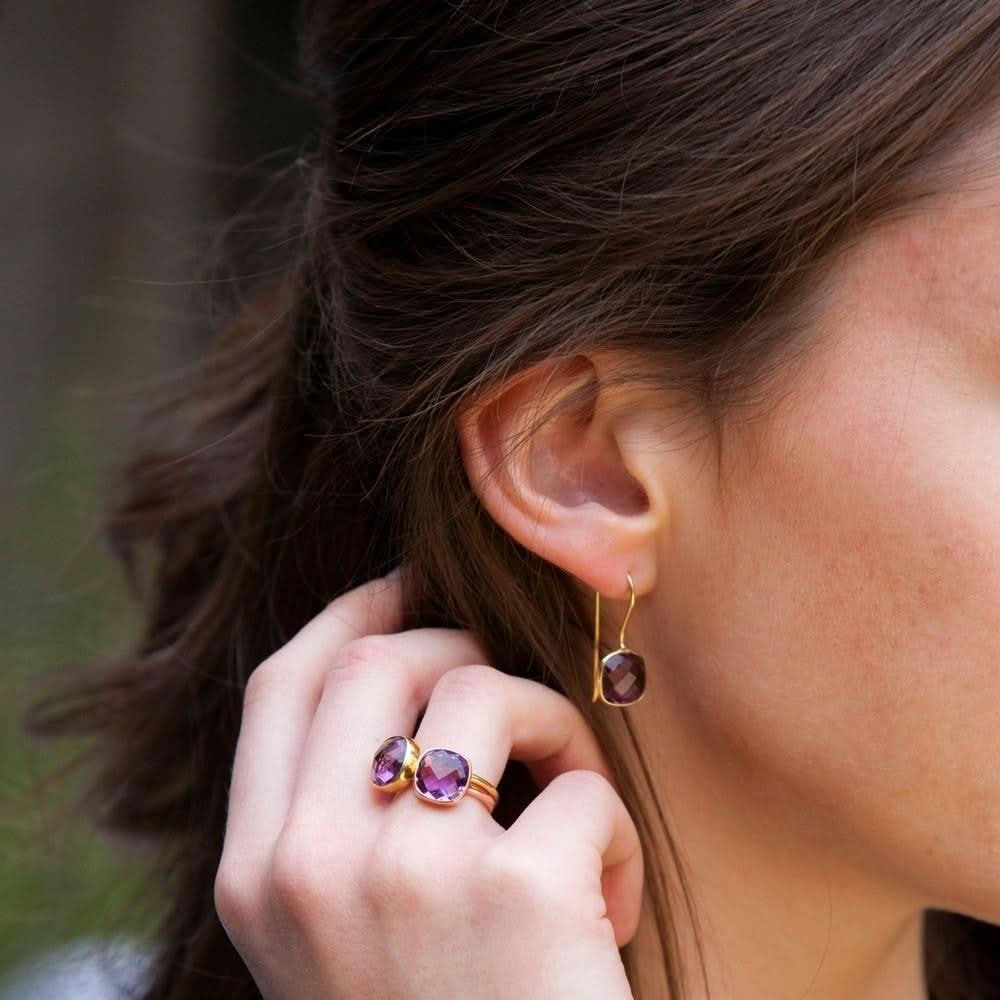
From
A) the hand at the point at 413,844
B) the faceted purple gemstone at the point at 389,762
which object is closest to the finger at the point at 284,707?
the hand at the point at 413,844

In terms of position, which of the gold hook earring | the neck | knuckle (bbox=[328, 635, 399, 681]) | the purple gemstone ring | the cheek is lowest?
the neck

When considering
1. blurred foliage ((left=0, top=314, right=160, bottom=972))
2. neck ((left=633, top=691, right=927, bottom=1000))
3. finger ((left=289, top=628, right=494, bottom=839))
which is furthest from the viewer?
blurred foliage ((left=0, top=314, right=160, bottom=972))

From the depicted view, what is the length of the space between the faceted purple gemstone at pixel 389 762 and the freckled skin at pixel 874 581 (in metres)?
0.31

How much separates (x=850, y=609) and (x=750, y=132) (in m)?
0.46

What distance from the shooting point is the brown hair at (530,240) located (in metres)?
1.36

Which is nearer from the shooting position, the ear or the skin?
the skin

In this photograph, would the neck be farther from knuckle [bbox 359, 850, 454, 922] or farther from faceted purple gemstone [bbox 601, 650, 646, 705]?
knuckle [bbox 359, 850, 454, 922]

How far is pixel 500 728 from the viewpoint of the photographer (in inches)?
59.4

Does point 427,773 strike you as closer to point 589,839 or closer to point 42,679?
point 589,839

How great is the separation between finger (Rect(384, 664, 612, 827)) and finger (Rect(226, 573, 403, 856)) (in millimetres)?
149

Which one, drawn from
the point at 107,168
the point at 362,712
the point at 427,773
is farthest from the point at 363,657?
the point at 107,168

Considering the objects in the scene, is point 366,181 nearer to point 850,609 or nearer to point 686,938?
point 850,609

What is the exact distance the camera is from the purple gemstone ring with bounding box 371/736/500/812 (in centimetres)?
143

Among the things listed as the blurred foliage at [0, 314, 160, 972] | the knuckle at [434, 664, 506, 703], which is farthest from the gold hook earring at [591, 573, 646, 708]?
the blurred foliage at [0, 314, 160, 972]
